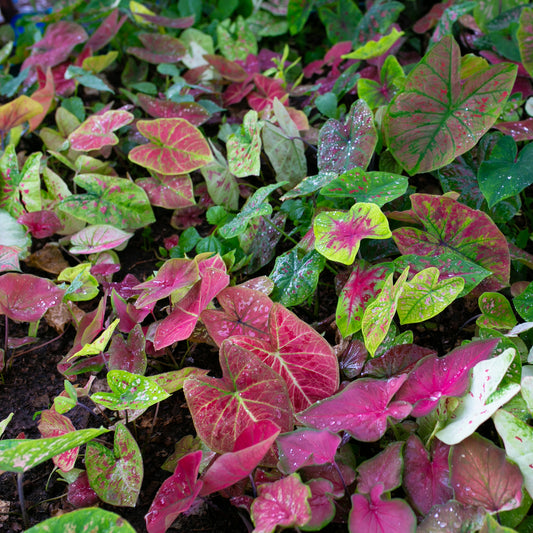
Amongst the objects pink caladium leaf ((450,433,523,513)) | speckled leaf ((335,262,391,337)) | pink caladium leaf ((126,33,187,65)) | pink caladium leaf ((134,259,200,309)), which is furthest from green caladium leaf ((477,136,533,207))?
pink caladium leaf ((126,33,187,65))

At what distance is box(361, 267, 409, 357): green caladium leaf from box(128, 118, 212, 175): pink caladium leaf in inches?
28.6

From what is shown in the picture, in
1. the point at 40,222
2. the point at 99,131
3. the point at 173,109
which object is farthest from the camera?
the point at 173,109

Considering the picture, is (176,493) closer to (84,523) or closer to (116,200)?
(84,523)

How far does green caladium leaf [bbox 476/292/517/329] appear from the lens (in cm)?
111

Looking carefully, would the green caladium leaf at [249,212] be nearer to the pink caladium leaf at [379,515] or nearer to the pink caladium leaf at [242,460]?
the pink caladium leaf at [242,460]

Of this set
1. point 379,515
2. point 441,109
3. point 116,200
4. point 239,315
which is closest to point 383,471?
point 379,515

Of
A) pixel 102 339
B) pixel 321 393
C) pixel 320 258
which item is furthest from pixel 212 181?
pixel 321 393

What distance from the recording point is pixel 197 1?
2309 millimetres

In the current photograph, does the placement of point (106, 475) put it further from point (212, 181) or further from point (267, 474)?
point (212, 181)

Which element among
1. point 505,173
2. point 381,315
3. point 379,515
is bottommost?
point 379,515

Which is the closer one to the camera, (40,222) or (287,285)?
(287,285)

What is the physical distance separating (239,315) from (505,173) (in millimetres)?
725

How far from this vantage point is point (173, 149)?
1.53 m

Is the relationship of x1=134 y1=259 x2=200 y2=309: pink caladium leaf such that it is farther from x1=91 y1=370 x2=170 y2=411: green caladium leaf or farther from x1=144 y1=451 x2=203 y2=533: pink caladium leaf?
x1=144 y1=451 x2=203 y2=533: pink caladium leaf
